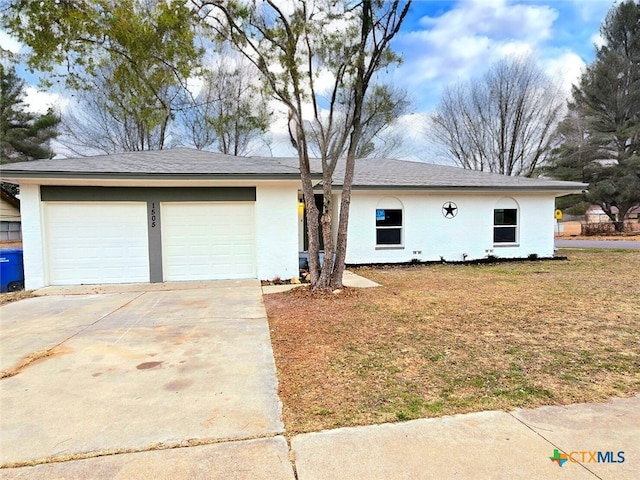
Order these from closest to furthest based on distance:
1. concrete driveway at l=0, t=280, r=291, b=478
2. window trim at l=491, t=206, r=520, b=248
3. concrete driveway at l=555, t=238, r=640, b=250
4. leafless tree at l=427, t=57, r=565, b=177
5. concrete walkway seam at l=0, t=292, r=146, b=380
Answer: concrete driveway at l=0, t=280, r=291, b=478, concrete walkway seam at l=0, t=292, r=146, b=380, window trim at l=491, t=206, r=520, b=248, concrete driveway at l=555, t=238, r=640, b=250, leafless tree at l=427, t=57, r=565, b=177

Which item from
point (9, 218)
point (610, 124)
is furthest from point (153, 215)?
point (610, 124)

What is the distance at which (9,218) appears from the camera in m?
15.3

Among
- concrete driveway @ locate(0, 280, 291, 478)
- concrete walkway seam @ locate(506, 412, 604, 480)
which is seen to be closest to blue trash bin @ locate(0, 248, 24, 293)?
concrete driveway @ locate(0, 280, 291, 478)

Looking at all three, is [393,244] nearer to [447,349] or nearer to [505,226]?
[505,226]

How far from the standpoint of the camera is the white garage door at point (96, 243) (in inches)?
343

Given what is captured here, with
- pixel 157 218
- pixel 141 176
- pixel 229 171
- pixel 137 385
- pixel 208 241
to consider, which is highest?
pixel 229 171

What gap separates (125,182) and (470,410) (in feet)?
27.7

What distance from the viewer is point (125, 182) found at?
857 cm

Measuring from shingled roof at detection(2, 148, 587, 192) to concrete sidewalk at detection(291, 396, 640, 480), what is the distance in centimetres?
662

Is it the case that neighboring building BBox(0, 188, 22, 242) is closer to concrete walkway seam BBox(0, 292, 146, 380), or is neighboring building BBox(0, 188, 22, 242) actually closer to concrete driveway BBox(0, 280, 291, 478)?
concrete driveway BBox(0, 280, 291, 478)

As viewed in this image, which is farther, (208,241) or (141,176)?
(208,241)

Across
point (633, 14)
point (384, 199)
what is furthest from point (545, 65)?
point (384, 199)

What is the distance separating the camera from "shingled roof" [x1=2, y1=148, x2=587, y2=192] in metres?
8.19

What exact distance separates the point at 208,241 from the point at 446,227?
26.4ft
